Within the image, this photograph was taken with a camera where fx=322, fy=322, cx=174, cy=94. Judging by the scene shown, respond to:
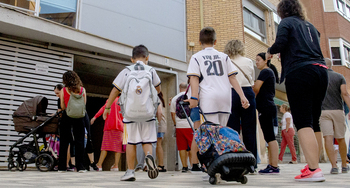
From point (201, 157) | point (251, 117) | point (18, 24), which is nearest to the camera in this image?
point (201, 157)

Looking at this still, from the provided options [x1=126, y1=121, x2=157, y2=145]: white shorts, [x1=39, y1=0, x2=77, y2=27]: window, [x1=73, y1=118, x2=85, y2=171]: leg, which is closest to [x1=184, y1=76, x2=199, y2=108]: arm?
[x1=126, y1=121, x2=157, y2=145]: white shorts

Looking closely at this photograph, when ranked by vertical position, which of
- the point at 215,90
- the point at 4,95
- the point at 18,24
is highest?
the point at 18,24

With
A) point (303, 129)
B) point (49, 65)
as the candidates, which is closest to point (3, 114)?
point (49, 65)

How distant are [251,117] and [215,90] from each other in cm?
122

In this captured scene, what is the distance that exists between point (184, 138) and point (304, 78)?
4.21 metres

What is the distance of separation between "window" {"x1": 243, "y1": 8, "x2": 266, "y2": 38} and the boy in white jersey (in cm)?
1049

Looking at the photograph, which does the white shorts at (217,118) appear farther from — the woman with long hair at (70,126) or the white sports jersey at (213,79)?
the woman with long hair at (70,126)

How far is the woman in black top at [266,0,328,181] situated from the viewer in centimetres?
355

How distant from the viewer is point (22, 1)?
8148 mm

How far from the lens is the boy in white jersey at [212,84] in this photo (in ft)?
12.8

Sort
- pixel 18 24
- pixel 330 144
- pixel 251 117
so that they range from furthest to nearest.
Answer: pixel 18 24, pixel 330 144, pixel 251 117

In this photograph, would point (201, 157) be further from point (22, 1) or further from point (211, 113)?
point (22, 1)

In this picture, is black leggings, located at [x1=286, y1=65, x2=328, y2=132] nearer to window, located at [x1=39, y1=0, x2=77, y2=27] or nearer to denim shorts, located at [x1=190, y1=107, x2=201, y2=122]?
denim shorts, located at [x1=190, y1=107, x2=201, y2=122]

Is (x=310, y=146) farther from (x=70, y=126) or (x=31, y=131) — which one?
(x=31, y=131)
